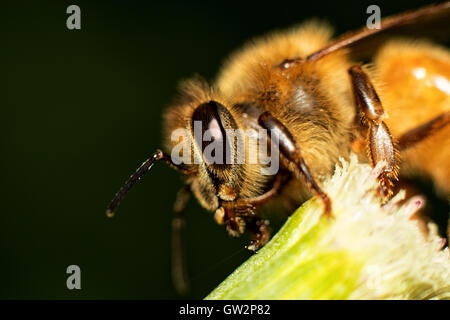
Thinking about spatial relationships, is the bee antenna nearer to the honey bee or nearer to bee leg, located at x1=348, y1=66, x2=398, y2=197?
the honey bee

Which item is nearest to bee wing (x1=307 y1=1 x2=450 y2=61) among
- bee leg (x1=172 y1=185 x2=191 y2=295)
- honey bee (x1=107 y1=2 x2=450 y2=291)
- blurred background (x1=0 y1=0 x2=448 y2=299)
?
honey bee (x1=107 y1=2 x2=450 y2=291)

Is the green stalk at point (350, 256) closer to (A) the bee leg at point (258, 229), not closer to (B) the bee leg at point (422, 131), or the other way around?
(A) the bee leg at point (258, 229)

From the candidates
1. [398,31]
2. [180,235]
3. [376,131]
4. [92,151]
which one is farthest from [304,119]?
[92,151]

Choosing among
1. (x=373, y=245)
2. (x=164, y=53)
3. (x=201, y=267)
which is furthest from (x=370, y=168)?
(x=164, y=53)

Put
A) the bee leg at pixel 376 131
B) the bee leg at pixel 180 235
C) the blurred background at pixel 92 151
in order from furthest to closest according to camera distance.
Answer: the blurred background at pixel 92 151 < the bee leg at pixel 180 235 < the bee leg at pixel 376 131

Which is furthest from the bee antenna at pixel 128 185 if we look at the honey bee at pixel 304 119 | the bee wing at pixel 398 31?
the bee wing at pixel 398 31

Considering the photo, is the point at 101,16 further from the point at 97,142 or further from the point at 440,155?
the point at 440,155
